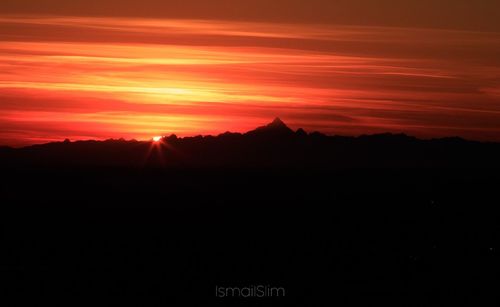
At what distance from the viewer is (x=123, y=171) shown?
164125 mm

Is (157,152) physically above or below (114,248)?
above

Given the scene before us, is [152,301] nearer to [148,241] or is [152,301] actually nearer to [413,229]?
[148,241]

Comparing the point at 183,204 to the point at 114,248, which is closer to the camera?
the point at 114,248

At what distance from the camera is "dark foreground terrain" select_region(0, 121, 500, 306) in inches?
2749

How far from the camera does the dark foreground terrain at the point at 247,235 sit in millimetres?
69812

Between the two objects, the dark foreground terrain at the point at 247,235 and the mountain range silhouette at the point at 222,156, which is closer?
the dark foreground terrain at the point at 247,235

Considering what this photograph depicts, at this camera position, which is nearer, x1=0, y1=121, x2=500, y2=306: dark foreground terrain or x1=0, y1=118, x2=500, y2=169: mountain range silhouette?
x1=0, y1=121, x2=500, y2=306: dark foreground terrain

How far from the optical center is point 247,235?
10119 cm

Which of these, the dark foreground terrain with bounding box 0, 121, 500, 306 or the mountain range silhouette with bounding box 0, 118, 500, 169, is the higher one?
the mountain range silhouette with bounding box 0, 118, 500, 169

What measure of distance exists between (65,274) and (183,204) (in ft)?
185

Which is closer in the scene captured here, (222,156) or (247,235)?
(247,235)

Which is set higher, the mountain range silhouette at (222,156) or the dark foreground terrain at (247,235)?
the mountain range silhouette at (222,156)

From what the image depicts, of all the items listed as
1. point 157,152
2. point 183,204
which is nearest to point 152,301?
point 183,204

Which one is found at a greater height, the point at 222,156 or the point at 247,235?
the point at 222,156
